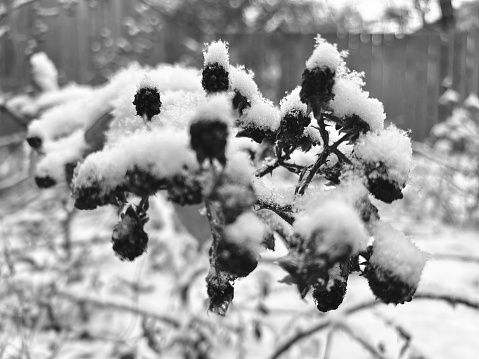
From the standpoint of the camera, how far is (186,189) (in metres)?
0.43

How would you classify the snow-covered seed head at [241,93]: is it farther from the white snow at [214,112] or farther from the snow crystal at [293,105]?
the white snow at [214,112]

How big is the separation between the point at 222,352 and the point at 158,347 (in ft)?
0.84

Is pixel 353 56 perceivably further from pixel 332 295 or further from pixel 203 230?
pixel 332 295

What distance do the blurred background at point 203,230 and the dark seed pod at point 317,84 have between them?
0.52 ft

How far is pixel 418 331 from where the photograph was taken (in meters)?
1.82

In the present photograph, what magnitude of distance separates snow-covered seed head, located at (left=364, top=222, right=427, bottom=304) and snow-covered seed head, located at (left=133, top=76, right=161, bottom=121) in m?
0.26

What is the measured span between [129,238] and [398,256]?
0.84 ft

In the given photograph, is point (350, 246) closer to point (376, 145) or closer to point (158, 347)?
point (376, 145)

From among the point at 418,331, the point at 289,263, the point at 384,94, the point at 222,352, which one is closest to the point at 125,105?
the point at 289,263

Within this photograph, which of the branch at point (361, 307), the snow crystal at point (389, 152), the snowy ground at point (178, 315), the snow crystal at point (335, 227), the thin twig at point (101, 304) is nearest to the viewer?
the snow crystal at point (335, 227)

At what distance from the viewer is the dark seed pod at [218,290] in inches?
21.3

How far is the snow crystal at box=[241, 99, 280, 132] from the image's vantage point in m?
0.57

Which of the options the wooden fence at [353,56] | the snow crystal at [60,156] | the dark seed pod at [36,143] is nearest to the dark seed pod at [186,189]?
the snow crystal at [60,156]

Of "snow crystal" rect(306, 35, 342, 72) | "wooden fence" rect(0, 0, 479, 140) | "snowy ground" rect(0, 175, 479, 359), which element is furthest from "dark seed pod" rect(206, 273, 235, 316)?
"wooden fence" rect(0, 0, 479, 140)
